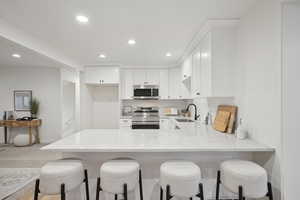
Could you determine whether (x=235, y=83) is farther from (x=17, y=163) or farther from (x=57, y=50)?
(x=17, y=163)

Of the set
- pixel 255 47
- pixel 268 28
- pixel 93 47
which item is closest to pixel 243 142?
pixel 255 47

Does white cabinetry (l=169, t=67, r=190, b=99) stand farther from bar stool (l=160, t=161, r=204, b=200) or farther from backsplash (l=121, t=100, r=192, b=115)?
bar stool (l=160, t=161, r=204, b=200)

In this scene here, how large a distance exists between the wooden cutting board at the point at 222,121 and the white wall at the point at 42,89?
4.60m

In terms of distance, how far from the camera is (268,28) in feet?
5.10

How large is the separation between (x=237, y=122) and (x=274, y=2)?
1360 millimetres

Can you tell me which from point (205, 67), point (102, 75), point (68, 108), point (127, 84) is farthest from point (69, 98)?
point (205, 67)

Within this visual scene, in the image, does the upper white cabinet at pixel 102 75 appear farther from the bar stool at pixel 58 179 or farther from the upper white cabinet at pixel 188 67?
the bar stool at pixel 58 179

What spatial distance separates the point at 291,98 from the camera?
1368 mm

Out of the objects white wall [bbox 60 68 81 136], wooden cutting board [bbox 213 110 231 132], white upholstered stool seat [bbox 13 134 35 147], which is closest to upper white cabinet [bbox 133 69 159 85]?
white wall [bbox 60 68 81 136]

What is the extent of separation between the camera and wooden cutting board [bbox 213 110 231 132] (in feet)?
7.33

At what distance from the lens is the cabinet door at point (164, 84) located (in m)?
4.86

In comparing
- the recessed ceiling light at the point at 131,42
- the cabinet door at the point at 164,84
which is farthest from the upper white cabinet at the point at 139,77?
the recessed ceiling light at the point at 131,42

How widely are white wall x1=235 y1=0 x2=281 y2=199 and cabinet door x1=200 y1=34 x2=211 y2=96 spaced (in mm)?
376

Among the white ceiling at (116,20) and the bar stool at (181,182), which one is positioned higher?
the white ceiling at (116,20)
